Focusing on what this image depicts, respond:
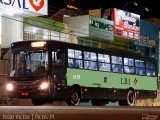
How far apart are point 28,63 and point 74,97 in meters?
2.72

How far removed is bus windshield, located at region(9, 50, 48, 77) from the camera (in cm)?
1900

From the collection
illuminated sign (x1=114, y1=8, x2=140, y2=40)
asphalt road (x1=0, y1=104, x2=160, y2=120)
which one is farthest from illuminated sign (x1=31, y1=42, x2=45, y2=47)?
illuminated sign (x1=114, y1=8, x2=140, y2=40)

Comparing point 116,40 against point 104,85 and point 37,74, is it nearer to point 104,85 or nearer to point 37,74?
point 104,85

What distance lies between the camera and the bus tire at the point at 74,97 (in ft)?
65.3

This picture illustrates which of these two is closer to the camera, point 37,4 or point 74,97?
point 74,97

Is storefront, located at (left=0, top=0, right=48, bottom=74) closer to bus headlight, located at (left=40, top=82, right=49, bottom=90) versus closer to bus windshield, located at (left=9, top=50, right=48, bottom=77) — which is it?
bus windshield, located at (left=9, top=50, right=48, bottom=77)

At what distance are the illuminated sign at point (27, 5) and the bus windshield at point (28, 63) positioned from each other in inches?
185

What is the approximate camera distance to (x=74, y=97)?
20.3 meters

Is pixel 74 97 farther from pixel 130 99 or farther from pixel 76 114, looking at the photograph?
pixel 76 114

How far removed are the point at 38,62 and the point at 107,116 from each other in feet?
54.1

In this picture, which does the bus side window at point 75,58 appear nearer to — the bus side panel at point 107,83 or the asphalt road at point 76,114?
the bus side panel at point 107,83

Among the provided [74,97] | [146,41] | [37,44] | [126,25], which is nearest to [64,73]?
[74,97]

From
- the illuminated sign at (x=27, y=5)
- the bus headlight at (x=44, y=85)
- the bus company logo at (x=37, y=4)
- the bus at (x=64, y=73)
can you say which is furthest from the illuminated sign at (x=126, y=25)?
the bus headlight at (x=44, y=85)

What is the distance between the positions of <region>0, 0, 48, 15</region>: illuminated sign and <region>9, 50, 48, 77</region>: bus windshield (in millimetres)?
4694
